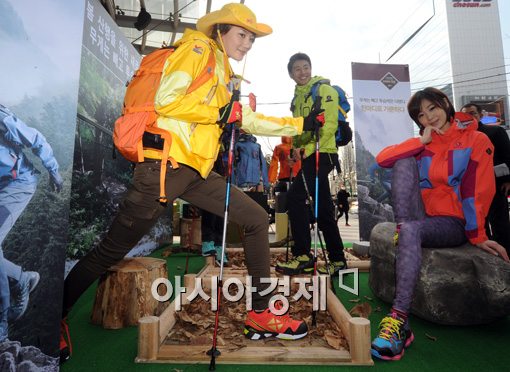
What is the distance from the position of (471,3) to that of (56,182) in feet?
Answer: 357

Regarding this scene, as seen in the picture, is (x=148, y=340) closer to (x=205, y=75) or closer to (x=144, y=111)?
(x=144, y=111)

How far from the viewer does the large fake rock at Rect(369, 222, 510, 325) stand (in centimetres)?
231

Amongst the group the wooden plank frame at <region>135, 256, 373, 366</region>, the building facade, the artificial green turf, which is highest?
the building facade

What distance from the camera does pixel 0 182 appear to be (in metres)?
1.30

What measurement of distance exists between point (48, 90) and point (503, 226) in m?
4.97

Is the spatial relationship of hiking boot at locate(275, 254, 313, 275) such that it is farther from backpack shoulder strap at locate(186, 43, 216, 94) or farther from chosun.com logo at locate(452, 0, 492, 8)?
chosun.com logo at locate(452, 0, 492, 8)

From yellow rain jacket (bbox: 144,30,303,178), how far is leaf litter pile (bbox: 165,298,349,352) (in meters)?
1.28

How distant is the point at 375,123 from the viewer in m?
→ 7.56

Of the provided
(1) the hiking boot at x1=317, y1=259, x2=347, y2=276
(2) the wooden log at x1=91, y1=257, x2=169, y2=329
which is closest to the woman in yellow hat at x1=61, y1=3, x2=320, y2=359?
(2) the wooden log at x1=91, y1=257, x2=169, y2=329

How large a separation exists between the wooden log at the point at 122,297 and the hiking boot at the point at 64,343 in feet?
1.77

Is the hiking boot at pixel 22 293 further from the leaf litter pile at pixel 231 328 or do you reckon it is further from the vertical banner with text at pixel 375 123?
the vertical banner with text at pixel 375 123

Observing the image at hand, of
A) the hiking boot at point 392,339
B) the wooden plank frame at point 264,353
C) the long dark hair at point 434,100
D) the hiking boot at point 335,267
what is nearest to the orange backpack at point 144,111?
the wooden plank frame at point 264,353

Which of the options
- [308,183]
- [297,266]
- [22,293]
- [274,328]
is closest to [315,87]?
[308,183]

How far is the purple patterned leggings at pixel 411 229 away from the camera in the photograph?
227 cm
